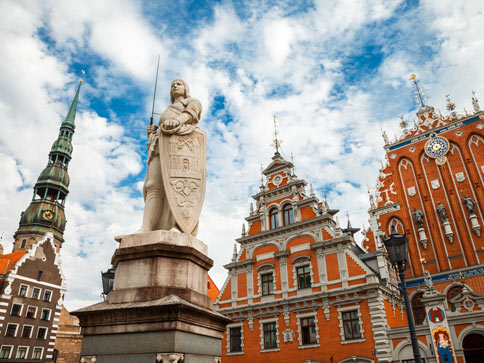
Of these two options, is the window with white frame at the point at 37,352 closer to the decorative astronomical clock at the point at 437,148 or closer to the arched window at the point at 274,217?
the arched window at the point at 274,217

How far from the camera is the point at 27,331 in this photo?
2873 cm

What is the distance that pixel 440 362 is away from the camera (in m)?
15.4

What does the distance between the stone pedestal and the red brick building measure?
51.0 feet

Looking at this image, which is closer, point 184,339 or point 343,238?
point 184,339

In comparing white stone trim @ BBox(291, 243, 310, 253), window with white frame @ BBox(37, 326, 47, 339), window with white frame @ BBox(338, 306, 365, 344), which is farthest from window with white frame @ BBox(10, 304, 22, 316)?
window with white frame @ BBox(338, 306, 365, 344)

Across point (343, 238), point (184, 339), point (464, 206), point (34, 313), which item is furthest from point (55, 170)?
point (184, 339)

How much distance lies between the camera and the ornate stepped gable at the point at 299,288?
17.4 meters

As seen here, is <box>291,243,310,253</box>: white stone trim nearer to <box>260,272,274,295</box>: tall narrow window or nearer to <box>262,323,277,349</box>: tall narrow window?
<box>260,272,274,295</box>: tall narrow window

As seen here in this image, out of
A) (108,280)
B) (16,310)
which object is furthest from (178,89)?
(16,310)

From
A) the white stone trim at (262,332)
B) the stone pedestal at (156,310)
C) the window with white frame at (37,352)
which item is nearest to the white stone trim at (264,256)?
the white stone trim at (262,332)

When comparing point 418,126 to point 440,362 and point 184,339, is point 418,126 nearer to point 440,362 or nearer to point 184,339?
point 440,362

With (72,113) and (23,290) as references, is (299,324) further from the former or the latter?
(72,113)

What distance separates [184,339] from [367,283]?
15964mm

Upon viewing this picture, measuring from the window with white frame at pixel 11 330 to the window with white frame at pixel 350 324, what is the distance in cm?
2580
